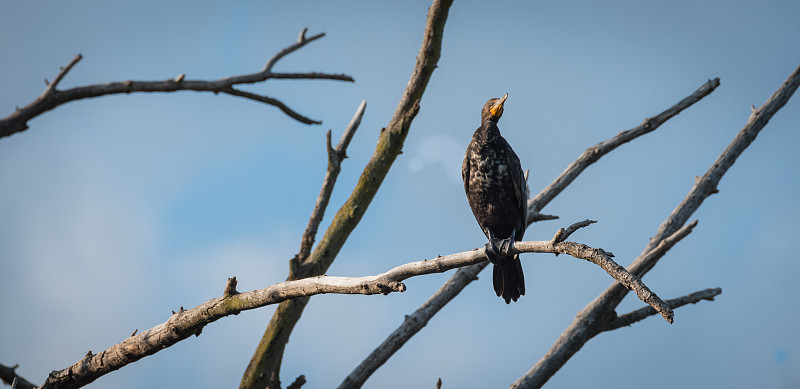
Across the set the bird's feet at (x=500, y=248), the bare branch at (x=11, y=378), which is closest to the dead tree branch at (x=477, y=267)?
the bird's feet at (x=500, y=248)

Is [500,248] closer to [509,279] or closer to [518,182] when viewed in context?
[509,279]

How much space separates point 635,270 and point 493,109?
6.92ft

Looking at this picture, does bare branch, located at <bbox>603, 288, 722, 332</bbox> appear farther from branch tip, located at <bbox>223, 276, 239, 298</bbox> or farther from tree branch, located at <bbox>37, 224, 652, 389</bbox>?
branch tip, located at <bbox>223, 276, 239, 298</bbox>

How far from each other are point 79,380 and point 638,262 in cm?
491

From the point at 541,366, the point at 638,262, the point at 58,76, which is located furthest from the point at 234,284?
the point at 638,262

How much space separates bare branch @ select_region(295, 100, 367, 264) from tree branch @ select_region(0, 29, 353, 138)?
1.12ft

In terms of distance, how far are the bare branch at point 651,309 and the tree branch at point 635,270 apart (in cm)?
15

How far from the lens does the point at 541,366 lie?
605 cm

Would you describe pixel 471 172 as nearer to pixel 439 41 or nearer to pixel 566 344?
pixel 439 41

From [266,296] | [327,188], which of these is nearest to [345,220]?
[327,188]

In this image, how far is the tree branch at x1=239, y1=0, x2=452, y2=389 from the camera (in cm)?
576

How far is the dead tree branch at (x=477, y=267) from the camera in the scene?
19.8ft

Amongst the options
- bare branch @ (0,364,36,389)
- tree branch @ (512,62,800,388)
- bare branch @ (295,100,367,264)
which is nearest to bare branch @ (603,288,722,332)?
tree branch @ (512,62,800,388)

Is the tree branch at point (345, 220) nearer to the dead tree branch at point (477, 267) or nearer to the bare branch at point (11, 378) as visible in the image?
the dead tree branch at point (477, 267)
